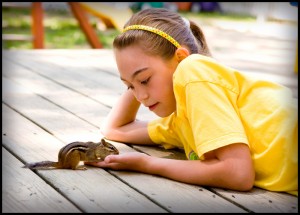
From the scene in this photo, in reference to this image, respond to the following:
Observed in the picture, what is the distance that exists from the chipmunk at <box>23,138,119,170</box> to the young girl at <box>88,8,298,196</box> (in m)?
0.04

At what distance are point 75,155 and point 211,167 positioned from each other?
0.49 meters

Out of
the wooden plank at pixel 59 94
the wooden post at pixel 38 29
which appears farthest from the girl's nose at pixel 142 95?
the wooden post at pixel 38 29

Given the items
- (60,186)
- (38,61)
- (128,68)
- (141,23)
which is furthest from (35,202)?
(38,61)

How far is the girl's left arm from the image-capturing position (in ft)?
6.38

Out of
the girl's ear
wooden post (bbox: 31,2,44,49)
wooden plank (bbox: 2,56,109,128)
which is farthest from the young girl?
wooden post (bbox: 31,2,44,49)

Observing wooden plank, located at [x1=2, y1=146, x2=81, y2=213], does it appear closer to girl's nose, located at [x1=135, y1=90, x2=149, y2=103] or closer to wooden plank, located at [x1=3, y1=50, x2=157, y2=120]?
girl's nose, located at [x1=135, y1=90, x2=149, y2=103]

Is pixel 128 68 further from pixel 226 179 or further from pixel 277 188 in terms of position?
pixel 277 188

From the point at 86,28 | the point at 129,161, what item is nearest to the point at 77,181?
the point at 129,161

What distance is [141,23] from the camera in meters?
2.20

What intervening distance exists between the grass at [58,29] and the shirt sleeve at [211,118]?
4756 millimetres

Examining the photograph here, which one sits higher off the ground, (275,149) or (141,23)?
(141,23)

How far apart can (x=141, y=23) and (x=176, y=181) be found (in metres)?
0.59

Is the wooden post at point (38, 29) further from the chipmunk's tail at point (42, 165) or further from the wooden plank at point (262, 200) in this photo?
the wooden plank at point (262, 200)

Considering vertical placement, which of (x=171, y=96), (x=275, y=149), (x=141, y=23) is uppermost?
(x=141, y=23)
